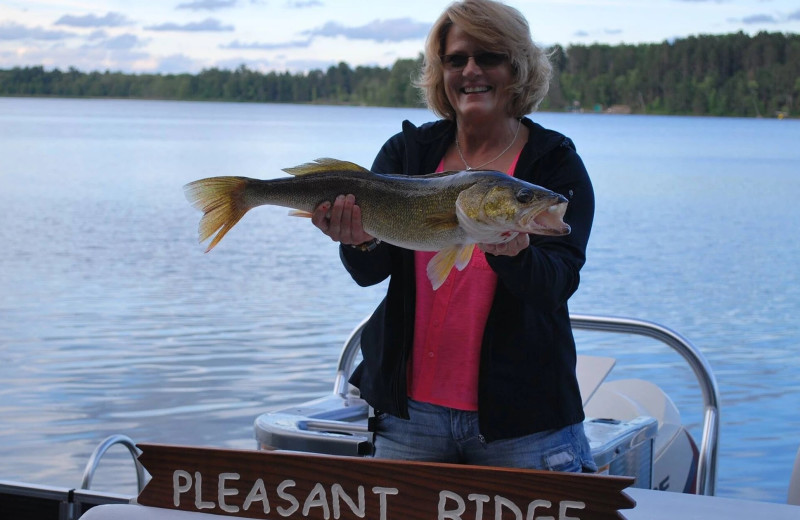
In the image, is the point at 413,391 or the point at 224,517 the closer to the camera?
the point at 224,517

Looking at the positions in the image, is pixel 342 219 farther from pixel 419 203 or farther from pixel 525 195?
pixel 525 195

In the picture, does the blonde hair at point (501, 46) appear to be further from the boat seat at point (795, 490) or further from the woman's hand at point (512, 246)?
the boat seat at point (795, 490)

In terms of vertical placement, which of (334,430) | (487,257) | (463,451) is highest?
(487,257)

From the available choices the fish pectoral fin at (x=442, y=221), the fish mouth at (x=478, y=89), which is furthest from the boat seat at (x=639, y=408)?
the fish pectoral fin at (x=442, y=221)

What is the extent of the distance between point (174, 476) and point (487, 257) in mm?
915

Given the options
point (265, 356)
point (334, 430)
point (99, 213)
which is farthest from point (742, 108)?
point (334, 430)

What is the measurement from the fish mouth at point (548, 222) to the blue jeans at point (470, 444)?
587mm

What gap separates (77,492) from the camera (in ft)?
10.1

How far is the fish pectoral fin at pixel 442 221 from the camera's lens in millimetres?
2533

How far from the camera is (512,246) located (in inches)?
99.2

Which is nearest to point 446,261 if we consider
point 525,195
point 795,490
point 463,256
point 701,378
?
point 463,256

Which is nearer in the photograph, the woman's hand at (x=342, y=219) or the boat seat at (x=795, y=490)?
the woman's hand at (x=342, y=219)

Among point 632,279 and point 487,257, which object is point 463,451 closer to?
point 487,257

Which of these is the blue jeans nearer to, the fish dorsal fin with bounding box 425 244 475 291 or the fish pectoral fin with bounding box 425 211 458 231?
the fish dorsal fin with bounding box 425 244 475 291
